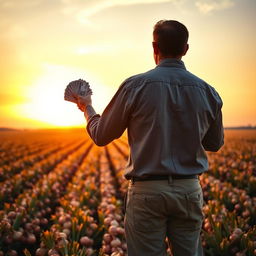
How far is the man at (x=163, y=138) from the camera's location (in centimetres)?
167

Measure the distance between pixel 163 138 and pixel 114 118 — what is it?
27 cm

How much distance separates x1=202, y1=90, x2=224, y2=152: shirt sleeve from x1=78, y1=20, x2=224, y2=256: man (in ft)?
0.16

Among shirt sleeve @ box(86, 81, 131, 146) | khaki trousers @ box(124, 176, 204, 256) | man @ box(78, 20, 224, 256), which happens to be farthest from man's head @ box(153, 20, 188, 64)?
khaki trousers @ box(124, 176, 204, 256)

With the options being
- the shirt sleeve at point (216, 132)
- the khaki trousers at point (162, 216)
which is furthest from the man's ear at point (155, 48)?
the khaki trousers at point (162, 216)

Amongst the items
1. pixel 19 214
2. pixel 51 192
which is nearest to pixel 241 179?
pixel 51 192

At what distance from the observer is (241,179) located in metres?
7.46

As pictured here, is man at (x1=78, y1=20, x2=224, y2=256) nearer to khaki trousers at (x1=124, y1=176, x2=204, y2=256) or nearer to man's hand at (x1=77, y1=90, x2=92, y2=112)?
khaki trousers at (x1=124, y1=176, x2=204, y2=256)

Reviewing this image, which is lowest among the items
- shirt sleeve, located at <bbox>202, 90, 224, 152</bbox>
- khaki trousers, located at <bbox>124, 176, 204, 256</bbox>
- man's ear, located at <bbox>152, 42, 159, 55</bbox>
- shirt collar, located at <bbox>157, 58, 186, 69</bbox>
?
khaki trousers, located at <bbox>124, 176, 204, 256</bbox>

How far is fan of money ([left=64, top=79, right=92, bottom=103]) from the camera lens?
6.74 ft

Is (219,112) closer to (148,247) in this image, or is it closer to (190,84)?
(190,84)

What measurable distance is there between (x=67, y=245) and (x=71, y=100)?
1.97m

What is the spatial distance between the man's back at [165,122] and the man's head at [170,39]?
0.09 metres

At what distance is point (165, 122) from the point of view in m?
1.67

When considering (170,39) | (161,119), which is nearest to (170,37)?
(170,39)
